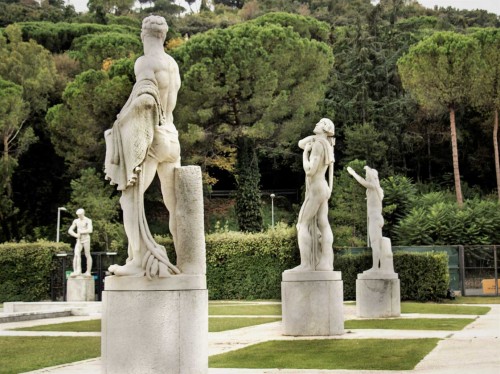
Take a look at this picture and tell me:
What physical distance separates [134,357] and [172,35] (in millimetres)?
57260

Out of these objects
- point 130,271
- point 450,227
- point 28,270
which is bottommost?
point 130,271

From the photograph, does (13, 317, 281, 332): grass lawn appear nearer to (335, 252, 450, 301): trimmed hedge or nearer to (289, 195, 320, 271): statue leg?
(289, 195, 320, 271): statue leg

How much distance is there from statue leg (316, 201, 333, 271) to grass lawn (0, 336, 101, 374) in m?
3.57

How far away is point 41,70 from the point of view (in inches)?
2146

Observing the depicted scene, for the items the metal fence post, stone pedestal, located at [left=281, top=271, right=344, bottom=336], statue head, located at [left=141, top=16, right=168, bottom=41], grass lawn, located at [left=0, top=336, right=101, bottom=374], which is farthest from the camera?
the metal fence post

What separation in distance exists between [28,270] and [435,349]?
24048mm

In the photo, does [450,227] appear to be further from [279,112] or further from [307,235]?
[307,235]

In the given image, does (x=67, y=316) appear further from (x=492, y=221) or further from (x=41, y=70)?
(x=41, y=70)

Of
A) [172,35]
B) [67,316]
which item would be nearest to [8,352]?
[67,316]

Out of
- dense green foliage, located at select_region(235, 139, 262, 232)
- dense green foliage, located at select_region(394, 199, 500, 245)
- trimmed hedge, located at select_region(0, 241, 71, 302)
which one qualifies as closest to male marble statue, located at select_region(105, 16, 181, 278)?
trimmed hedge, located at select_region(0, 241, 71, 302)

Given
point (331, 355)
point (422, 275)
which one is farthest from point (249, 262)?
point (331, 355)

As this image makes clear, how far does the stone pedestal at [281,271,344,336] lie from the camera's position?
523 inches

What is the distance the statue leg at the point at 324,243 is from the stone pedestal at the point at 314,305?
169 mm

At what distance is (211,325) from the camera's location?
54.0 feet
